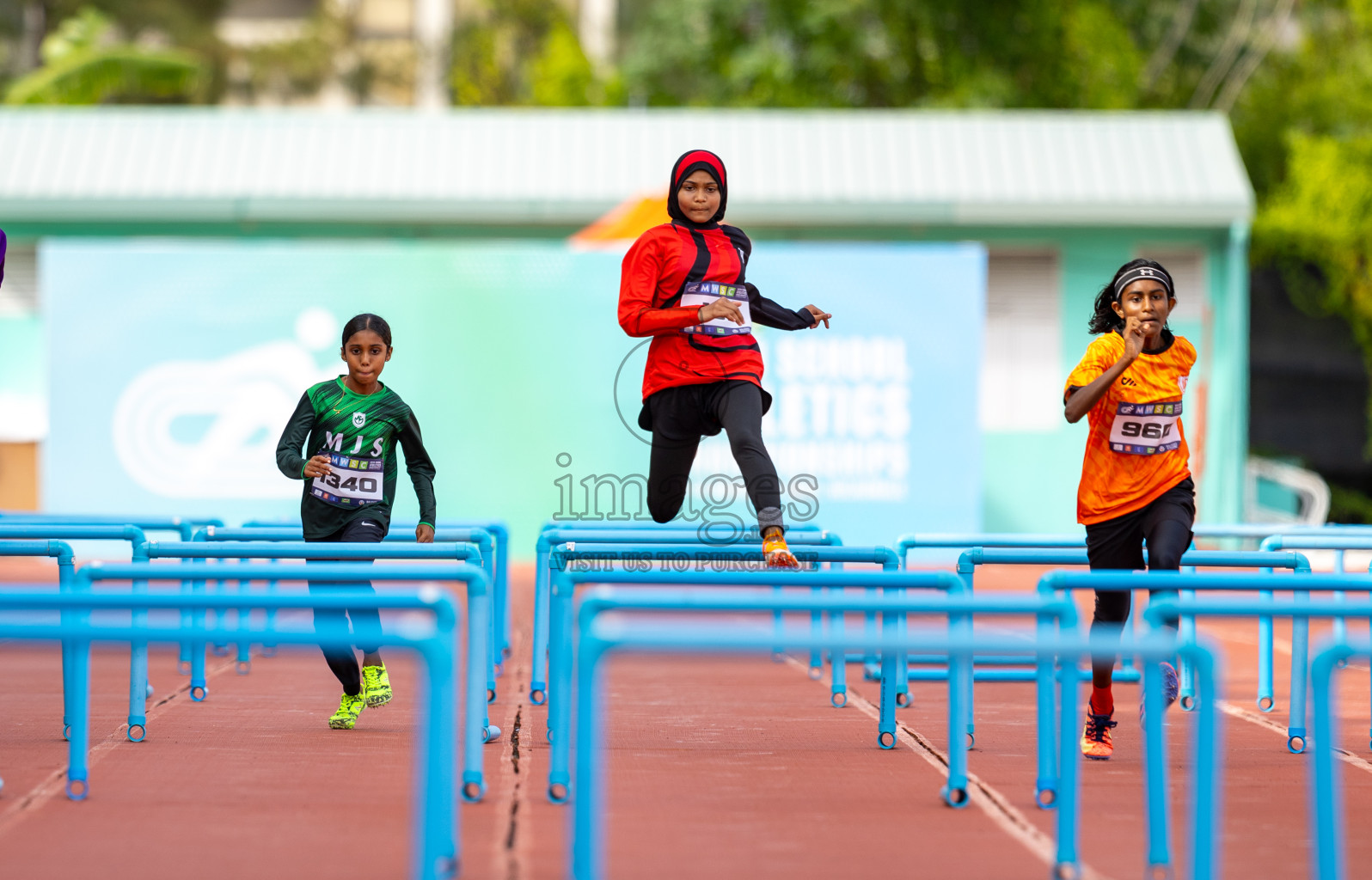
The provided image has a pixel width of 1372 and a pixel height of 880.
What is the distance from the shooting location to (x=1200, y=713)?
3.28 m

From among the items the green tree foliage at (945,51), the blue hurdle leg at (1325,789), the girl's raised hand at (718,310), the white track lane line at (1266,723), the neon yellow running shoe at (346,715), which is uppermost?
the green tree foliage at (945,51)

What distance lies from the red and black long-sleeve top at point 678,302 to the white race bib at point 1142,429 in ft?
4.43

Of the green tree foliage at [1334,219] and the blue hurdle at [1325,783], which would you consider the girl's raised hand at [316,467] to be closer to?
the blue hurdle at [1325,783]

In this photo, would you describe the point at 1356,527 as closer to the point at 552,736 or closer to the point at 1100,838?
the point at 1100,838

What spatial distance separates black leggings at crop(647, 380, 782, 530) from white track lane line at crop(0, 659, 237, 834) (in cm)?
223

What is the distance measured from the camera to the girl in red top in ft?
18.2

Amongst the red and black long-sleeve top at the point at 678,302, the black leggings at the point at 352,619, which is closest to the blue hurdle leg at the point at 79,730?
the black leggings at the point at 352,619

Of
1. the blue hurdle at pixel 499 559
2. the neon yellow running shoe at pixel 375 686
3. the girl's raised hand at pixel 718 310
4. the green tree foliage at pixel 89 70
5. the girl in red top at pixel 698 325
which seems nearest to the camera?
the girl's raised hand at pixel 718 310

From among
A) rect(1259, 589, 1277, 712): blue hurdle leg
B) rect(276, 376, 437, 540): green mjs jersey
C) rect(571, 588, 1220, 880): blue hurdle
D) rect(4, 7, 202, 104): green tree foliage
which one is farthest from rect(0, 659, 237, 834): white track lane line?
rect(4, 7, 202, 104): green tree foliage

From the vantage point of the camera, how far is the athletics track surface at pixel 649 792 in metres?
3.94

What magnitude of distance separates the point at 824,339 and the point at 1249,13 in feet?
63.1

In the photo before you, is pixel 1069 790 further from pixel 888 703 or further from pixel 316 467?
pixel 316 467

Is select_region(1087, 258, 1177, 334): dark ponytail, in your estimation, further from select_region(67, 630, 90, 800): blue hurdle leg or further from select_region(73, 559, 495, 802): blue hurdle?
select_region(67, 630, 90, 800): blue hurdle leg

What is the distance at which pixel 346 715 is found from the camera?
5.74 m
